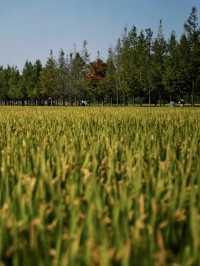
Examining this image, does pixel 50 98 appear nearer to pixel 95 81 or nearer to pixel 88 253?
pixel 95 81

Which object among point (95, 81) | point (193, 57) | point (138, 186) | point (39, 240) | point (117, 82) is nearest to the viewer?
point (39, 240)

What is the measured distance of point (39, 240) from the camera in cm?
122

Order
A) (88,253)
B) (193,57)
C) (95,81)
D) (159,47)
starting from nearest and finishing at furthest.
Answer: (88,253)
(193,57)
(159,47)
(95,81)

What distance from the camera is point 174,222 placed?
1398mm

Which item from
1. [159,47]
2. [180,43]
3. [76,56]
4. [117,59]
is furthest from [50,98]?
[180,43]

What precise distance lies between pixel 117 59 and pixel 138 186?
6230 centimetres

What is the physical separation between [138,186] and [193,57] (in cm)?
4885

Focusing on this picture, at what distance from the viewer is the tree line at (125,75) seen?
4978cm

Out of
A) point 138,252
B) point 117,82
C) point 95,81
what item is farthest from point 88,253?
point 95,81

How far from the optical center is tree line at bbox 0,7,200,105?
4978 centimetres

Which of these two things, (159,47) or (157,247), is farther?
(159,47)

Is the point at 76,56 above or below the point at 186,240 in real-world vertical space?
above

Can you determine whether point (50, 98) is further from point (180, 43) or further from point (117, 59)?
point (180, 43)

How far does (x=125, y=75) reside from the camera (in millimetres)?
57375
